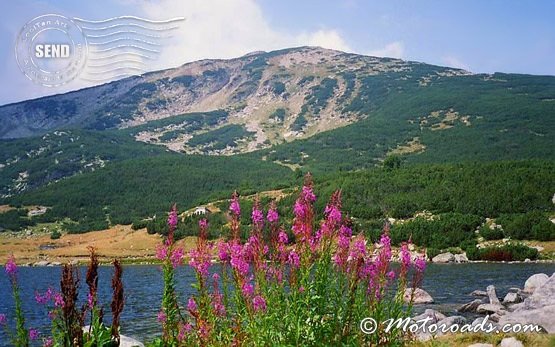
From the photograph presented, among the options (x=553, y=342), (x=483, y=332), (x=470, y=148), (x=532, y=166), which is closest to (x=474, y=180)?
(x=532, y=166)

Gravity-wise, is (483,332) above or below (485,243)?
above

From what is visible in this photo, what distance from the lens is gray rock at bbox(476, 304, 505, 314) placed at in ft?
89.6

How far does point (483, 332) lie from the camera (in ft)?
46.9

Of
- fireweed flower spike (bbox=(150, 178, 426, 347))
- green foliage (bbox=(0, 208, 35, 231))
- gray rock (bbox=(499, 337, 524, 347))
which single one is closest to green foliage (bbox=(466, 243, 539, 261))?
gray rock (bbox=(499, 337, 524, 347))

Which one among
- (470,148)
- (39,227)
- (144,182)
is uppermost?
(470,148)

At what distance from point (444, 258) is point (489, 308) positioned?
46117 millimetres

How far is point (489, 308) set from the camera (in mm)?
27750

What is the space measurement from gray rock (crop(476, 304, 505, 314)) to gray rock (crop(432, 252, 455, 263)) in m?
44.9

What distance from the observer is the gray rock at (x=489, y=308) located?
27.3 m

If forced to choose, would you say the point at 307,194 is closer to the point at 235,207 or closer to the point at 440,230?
the point at 235,207

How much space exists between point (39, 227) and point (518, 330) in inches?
6308

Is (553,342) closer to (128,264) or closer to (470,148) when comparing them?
(128,264)

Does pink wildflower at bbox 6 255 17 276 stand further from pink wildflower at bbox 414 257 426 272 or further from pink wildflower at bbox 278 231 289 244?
pink wildflower at bbox 414 257 426 272

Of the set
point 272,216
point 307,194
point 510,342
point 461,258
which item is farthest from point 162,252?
point 461,258
